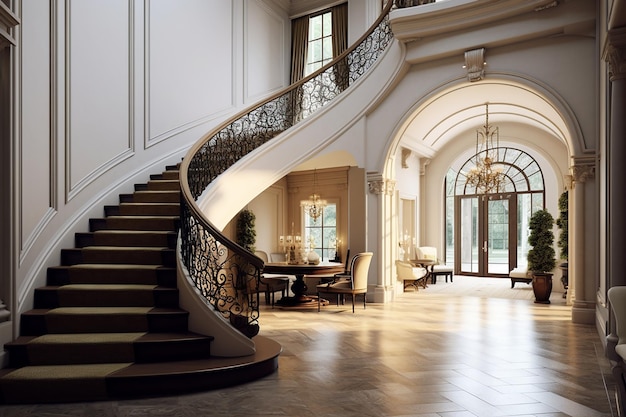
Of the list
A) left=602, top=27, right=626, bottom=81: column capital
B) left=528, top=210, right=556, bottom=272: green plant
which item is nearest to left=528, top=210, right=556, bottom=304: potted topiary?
left=528, top=210, right=556, bottom=272: green plant

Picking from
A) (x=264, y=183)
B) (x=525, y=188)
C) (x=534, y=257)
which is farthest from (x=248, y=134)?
(x=525, y=188)

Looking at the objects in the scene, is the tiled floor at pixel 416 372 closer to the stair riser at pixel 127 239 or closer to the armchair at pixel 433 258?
the stair riser at pixel 127 239

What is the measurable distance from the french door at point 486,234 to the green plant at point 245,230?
6461mm

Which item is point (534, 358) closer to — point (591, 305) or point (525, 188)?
point (591, 305)

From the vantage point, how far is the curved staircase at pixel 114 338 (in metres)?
3.96

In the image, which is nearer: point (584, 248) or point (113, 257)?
point (113, 257)

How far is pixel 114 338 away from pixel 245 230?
689cm

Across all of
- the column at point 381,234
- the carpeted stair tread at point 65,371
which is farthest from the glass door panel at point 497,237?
the carpeted stair tread at point 65,371

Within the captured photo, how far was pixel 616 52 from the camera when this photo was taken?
4.97m

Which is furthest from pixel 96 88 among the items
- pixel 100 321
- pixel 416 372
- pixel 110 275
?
pixel 416 372

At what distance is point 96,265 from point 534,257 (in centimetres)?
833

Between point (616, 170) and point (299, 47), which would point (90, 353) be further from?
point (299, 47)

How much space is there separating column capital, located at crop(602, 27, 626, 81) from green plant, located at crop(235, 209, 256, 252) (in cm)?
782

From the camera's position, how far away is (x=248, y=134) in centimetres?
863
